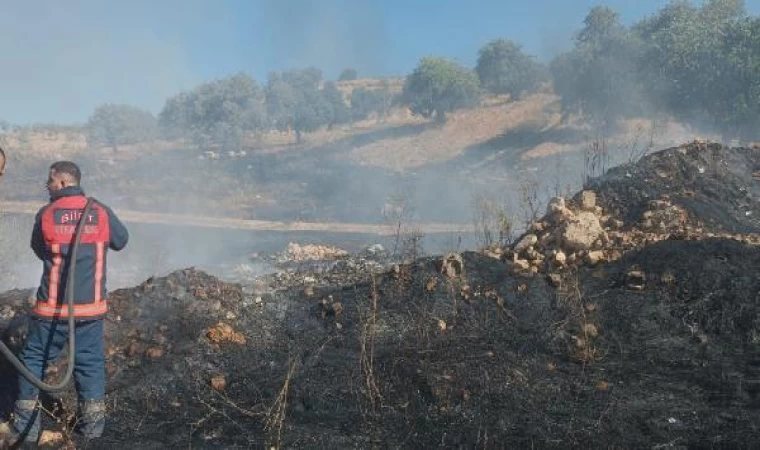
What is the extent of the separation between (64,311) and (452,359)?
8.07ft

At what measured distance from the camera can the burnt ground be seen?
346 centimetres

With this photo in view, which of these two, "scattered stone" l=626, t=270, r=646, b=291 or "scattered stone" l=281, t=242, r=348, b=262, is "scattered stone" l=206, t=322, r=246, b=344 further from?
"scattered stone" l=281, t=242, r=348, b=262

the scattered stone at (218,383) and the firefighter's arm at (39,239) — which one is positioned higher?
the firefighter's arm at (39,239)

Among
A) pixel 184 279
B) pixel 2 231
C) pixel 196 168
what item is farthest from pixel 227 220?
pixel 184 279

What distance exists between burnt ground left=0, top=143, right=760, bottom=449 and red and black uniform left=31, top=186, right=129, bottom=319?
2.51 ft

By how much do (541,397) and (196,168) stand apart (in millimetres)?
31647

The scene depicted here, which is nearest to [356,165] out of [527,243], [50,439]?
[527,243]

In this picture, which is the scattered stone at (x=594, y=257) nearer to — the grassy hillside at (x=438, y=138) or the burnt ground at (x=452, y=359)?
the burnt ground at (x=452, y=359)

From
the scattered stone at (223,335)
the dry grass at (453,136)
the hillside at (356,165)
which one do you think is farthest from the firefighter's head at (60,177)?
the dry grass at (453,136)

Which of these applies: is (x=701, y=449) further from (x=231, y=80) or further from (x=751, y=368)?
(x=231, y=80)

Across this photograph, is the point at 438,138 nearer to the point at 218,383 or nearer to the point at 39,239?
the point at 218,383

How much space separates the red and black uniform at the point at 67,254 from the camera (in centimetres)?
347

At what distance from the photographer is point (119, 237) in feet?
12.2

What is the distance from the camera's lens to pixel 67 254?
137 inches
